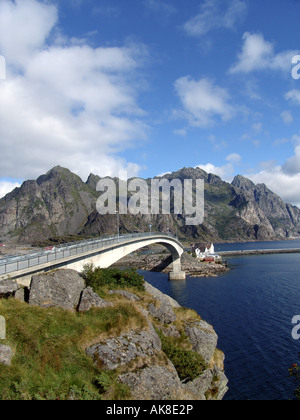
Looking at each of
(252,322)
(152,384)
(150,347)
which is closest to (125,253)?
(252,322)

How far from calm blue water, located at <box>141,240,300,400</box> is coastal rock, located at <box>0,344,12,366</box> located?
20907mm

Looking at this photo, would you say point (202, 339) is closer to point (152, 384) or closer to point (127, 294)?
point (127, 294)

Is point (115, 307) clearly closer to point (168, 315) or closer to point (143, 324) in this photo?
point (143, 324)

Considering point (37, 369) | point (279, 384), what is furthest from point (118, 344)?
point (279, 384)

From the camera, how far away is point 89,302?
79.2ft

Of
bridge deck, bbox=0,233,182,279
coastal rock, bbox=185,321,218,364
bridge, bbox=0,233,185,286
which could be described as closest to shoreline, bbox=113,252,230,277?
bridge, bbox=0,233,185,286

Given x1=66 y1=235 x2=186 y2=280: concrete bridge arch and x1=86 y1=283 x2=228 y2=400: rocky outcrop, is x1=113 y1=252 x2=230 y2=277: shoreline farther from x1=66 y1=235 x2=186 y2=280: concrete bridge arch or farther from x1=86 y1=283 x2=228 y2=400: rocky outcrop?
x1=86 y1=283 x2=228 y2=400: rocky outcrop

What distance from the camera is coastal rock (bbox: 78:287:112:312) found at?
23.6m

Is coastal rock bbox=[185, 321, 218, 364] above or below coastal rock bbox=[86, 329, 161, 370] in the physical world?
below

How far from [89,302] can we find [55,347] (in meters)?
7.01

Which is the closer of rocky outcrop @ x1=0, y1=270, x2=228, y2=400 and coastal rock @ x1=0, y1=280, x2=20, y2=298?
rocky outcrop @ x1=0, y1=270, x2=228, y2=400

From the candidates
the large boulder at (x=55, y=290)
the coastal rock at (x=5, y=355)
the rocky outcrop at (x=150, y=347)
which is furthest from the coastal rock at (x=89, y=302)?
the coastal rock at (x=5, y=355)

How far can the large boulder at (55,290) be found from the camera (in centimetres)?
2319
